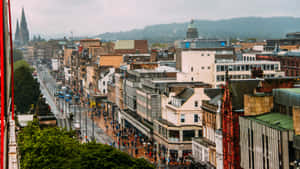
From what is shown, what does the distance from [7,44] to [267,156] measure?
116ft

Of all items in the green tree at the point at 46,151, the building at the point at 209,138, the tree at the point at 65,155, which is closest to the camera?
the tree at the point at 65,155

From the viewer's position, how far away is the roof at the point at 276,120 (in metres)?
50.0

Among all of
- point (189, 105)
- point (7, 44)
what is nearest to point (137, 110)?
point (189, 105)

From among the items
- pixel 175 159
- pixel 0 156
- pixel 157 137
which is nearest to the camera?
pixel 0 156

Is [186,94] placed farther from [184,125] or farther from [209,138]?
[209,138]

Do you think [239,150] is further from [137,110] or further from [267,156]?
Answer: [137,110]

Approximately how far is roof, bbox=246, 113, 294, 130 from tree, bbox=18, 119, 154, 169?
10.7 metres

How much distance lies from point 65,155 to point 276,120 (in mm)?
21635

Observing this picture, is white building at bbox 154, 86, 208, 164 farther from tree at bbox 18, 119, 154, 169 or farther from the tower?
the tower

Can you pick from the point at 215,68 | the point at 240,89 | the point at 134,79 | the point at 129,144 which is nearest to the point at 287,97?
the point at 240,89

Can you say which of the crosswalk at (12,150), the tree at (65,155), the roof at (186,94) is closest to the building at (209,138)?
the roof at (186,94)

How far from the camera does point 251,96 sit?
58.6 meters

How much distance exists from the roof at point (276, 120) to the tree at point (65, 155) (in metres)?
10.7

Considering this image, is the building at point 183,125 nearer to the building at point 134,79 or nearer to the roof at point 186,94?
the roof at point 186,94
